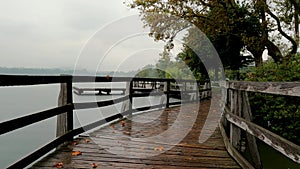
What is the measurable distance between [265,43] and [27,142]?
1015 cm

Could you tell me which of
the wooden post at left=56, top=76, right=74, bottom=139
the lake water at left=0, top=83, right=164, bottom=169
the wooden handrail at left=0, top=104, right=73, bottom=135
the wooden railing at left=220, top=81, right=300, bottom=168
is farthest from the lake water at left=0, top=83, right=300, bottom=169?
A: the wooden railing at left=220, top=81, right=300, bottom=168

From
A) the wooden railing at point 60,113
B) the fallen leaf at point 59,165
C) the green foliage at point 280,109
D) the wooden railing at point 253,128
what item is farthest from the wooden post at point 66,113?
the green foliage at point 280,109

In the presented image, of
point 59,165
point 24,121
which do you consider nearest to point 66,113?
point 59,165

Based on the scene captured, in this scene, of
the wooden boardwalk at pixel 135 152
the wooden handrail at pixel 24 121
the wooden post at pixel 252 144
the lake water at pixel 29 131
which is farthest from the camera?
the lake water at pixel 29 131

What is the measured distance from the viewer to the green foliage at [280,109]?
17.5 ft

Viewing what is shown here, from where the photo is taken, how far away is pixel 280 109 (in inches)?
217

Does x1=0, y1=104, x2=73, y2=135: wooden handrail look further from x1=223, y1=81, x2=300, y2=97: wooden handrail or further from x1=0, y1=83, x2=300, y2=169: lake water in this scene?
x1=223, y1=81, x2=300, y2=97: wooden handrail

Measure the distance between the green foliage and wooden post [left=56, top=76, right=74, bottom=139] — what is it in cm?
389

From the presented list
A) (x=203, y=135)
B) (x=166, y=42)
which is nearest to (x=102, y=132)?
(x=203, y=135)

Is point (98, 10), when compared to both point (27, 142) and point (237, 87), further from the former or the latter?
point (237, 87)

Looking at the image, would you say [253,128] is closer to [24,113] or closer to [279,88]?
[279,88]

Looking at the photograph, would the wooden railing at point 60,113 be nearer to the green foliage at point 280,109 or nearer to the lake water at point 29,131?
the lake water at point 29,131

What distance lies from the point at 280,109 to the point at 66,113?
13.3 ft

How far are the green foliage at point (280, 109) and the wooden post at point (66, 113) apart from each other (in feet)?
12.8
